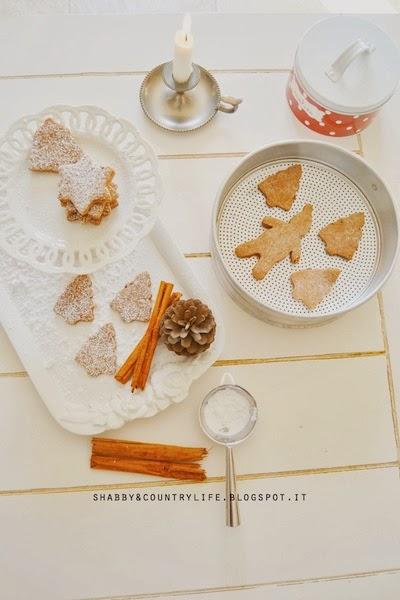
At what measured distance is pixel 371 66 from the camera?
1.13 meters

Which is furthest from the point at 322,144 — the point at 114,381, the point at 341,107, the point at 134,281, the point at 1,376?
the point at 1,376

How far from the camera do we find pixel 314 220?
45.3 inches

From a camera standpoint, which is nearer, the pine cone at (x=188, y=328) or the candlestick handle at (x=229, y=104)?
the pine cone at (x=188, y=328)

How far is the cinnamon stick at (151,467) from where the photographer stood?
105 cm

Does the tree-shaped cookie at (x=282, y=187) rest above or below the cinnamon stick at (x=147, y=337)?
above

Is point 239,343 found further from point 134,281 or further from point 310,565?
point 310,565

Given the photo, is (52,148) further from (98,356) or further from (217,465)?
(217,465)

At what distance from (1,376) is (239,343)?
0.42 metres

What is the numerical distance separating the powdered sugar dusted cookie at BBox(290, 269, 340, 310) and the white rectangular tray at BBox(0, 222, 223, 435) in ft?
0.51

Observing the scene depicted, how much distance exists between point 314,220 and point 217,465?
0.47m

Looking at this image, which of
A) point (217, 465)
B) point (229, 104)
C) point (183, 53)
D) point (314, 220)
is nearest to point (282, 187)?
point (314, 220)

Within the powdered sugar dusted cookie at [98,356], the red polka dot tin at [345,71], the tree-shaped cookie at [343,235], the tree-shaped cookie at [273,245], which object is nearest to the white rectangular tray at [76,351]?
the powdered sugar dusted cookie at [98,356]

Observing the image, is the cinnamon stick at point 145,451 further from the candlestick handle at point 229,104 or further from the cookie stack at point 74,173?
the candlestick handle at point 229,104

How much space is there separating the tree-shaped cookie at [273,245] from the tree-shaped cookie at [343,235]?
0.04 m
